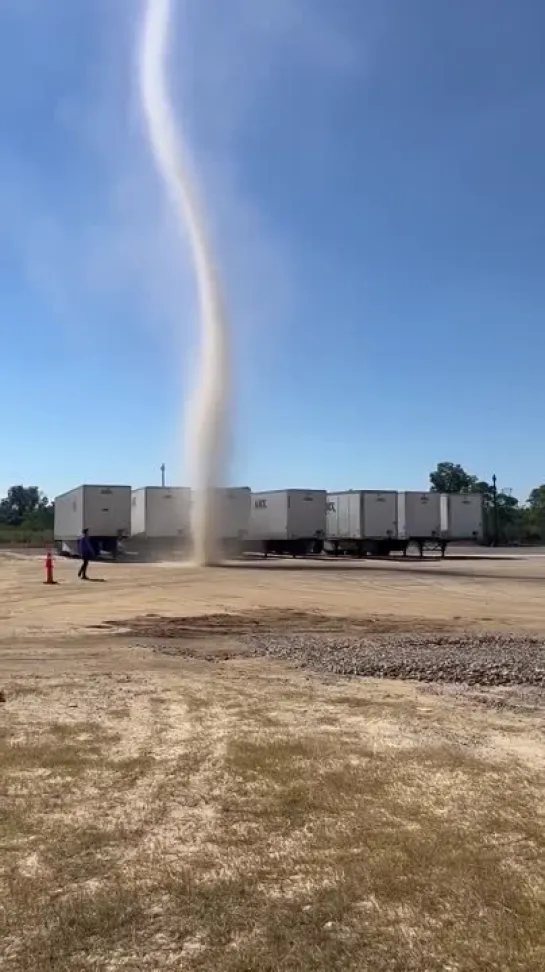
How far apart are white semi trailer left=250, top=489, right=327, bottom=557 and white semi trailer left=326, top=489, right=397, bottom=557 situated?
6.81ft

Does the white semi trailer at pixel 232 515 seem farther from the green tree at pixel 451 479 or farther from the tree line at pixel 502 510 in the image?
the green tree at pixel 451 479

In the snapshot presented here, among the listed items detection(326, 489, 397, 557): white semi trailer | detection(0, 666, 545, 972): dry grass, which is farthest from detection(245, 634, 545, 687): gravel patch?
detection(326, 489, 397, 557): white semi trailer

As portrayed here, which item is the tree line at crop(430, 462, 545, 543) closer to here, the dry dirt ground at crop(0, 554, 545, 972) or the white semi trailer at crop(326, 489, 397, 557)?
the white semi trailer at crop(326, 489, 397, 557)

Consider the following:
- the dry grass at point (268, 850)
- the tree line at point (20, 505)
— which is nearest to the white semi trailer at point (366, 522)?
the dry grass at point (268, 850)

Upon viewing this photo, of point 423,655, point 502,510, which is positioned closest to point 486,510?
point 502,510

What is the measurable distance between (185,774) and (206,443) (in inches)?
1350

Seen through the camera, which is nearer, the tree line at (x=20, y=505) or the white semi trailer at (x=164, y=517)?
the white semi trailer at (x=164, y=517)

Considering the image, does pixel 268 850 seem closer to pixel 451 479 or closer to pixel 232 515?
pixel 232 515

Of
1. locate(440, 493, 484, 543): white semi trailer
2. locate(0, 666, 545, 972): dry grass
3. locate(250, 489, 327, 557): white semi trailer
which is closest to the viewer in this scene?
locate(0, 666, 545, 972): dry grass

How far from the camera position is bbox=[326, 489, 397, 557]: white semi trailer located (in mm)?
52656

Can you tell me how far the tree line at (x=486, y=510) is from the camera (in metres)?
105

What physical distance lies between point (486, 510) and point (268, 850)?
9144cm

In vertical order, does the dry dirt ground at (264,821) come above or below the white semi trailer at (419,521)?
below

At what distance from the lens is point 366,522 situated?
52.6m
